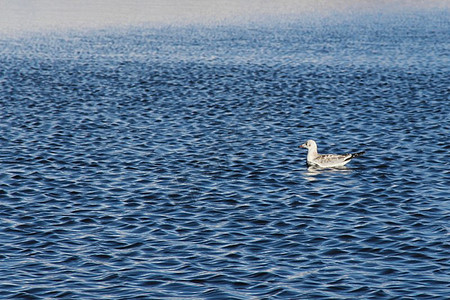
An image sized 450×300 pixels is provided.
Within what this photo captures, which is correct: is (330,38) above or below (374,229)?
above

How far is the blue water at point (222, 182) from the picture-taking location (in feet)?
60.5

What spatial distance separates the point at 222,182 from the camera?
27.8 meters

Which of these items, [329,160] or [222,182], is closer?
[222,182]

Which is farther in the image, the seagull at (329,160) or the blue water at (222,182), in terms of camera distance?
the seagull at (329,160)

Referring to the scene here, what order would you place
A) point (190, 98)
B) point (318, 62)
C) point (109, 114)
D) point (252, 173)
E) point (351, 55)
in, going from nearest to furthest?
1. point (252, 173)
2. point (109, 114)
3. point (190, 98)
4. point (318, 62)
5. point (351, 55)

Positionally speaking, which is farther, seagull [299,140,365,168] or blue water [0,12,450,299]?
seagull [299,140,365,168]

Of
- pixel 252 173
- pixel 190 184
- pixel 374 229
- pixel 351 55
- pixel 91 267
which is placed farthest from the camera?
pixel 351 55

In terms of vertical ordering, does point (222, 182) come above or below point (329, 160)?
below

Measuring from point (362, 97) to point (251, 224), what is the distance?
26.6 m

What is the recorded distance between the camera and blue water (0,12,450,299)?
60.5 feet

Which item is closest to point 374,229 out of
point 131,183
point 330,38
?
point 131,183

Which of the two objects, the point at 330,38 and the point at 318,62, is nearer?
the point at 318,62

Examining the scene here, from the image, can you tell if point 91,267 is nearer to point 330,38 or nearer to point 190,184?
point 190,184

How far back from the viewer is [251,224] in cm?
2272
